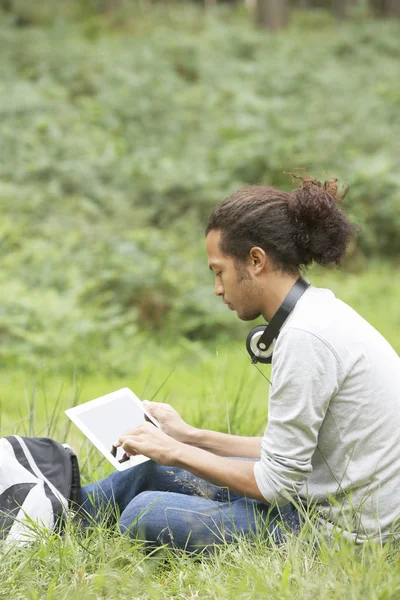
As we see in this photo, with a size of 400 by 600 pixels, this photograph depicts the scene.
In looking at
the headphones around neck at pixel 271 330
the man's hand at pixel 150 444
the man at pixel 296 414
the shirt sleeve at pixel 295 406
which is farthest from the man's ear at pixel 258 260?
the man's hand at pixel 150 444

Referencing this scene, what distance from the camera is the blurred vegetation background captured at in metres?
7.34

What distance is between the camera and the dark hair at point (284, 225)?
107 inches

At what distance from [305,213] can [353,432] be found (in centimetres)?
77

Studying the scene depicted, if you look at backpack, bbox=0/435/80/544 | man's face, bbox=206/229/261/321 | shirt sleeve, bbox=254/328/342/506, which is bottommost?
backpack, bbox=0/435/80/544

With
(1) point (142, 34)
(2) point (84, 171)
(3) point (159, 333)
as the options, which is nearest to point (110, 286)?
(3) point (159, 333)

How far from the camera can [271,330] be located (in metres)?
2.71

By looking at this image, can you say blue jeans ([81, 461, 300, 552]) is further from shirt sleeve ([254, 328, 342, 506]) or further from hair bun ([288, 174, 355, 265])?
hair bun ([288, 174, 355, 265])

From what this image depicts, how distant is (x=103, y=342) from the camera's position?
700 centimetres

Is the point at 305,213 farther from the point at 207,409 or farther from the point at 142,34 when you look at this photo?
the point at 142,34

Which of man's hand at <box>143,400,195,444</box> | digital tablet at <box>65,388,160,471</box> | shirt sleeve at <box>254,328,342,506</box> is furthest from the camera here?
man's hand at <box>143,400,195,444</box>

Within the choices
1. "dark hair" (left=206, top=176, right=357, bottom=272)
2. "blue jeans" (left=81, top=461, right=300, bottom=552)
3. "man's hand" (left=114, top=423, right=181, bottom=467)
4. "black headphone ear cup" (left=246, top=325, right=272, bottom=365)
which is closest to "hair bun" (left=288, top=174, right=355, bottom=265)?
"dark hair" (left=206, top=176, right=357, bottom=272)

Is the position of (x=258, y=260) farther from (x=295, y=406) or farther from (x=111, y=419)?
(x=111, y=419)

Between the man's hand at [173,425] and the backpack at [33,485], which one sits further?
the man's hand at [173,425]

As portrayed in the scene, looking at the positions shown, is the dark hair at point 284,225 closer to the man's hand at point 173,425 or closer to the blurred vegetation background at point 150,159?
the blurred vegetation background at point 150,159
